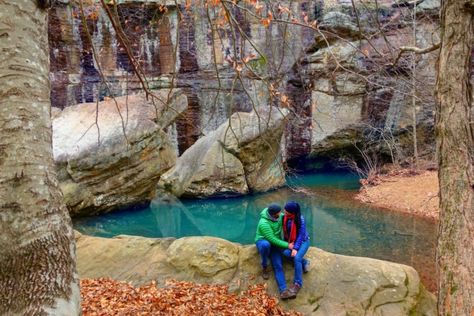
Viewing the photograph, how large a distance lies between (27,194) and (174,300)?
3529 mm

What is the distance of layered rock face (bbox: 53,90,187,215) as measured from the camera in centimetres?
1112

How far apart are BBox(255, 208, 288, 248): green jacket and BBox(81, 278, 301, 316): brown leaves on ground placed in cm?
56

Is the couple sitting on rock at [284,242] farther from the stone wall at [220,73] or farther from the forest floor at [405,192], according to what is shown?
the stone wall at [220,73]

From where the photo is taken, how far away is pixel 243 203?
13.5 meters

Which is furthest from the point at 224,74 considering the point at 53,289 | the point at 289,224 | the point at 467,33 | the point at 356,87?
the point at 53,289

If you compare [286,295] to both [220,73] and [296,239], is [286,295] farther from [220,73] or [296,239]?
[220,73]

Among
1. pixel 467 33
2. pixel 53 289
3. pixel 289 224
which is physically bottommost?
pixel 289 224

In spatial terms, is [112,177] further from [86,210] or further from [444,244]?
[444,244]

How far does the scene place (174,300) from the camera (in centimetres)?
445

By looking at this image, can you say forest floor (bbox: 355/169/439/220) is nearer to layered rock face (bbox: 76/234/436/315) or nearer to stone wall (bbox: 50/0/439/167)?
stone wall (bbox: 50/0/439/167)

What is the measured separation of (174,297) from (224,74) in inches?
570

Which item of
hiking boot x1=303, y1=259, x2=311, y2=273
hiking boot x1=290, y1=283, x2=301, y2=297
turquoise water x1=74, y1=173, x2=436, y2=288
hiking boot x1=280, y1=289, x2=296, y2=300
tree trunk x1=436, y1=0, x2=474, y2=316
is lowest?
turquoise water x1=74, y1=173, x2=436, y2=288

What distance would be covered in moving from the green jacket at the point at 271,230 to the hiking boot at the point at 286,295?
20.2 inches

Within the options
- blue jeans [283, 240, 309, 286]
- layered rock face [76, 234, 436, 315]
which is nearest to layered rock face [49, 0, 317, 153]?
layered rock face [76, 234, 436, 315]
